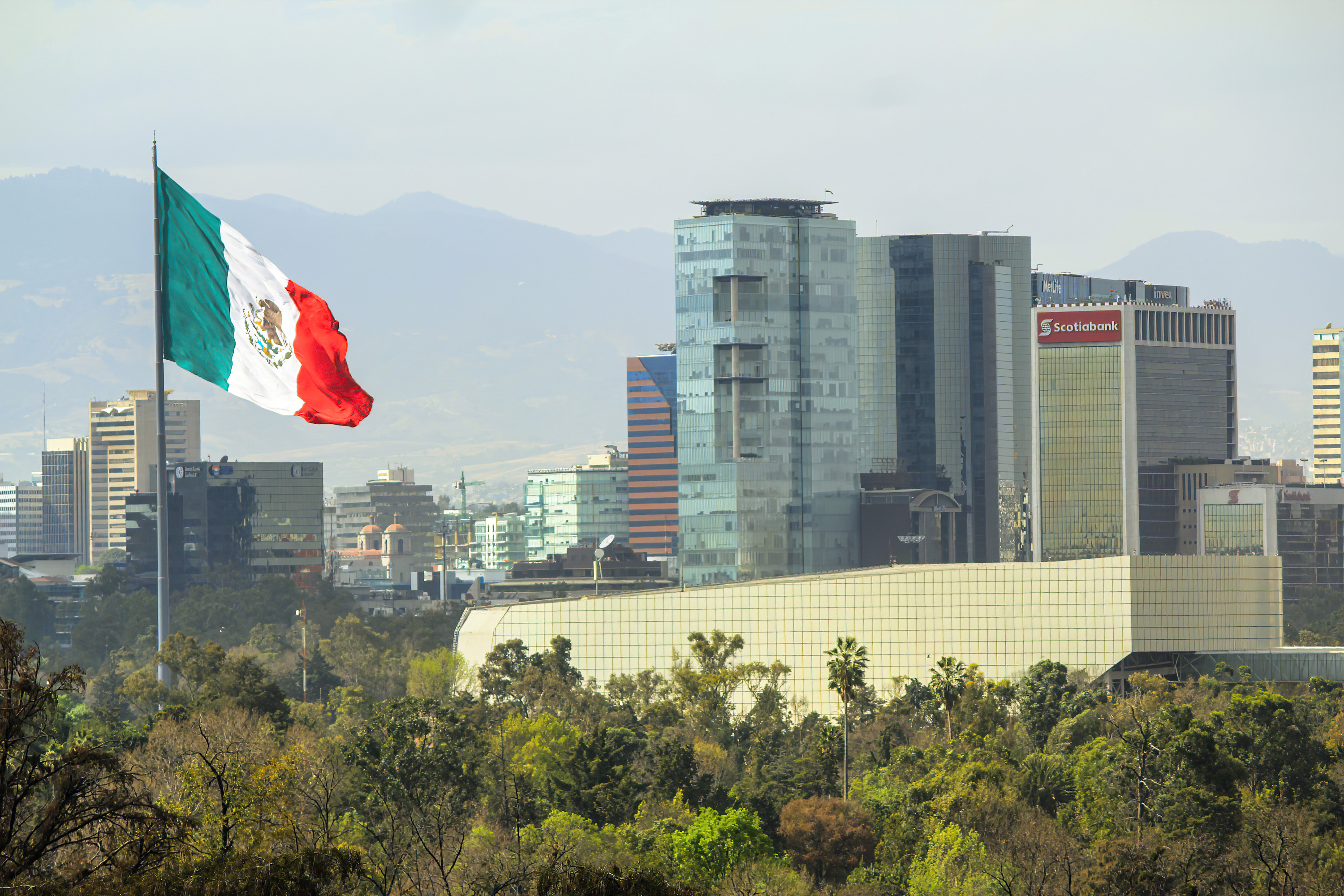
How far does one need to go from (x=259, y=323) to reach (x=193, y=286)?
3341 millimetres

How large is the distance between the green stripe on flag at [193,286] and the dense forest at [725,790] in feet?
39.1

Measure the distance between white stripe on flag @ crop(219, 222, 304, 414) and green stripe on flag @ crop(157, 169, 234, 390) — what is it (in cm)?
35

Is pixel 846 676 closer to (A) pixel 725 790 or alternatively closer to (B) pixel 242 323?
(A) pixel 725 790

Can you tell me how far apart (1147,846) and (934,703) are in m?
54.6

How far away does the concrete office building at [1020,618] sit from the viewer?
160 m

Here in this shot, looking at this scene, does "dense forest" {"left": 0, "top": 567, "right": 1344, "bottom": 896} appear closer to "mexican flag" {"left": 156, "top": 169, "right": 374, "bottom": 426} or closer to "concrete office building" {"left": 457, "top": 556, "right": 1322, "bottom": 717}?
"mexican flag" {"left": 156, "top": 169, "right": 374, "bottom": 426}

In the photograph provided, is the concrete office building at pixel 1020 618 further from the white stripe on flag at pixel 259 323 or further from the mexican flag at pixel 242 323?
the white stripe on flag at pixel 259 323

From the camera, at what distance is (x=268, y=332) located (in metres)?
59.1

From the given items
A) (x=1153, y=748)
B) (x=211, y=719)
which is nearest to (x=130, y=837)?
(x=211, y=719)

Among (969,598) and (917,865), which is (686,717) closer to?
(969,598)

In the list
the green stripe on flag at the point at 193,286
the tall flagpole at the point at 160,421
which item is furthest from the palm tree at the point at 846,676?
the green stripe on flag at the point at 193,286

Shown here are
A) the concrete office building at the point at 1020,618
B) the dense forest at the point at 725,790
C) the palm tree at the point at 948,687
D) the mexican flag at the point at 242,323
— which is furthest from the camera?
the concrete office building at the point at 1020,618

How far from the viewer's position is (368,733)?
10525cm

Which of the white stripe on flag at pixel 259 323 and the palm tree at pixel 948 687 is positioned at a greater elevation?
the white stripe on flag at pixel 259 323
